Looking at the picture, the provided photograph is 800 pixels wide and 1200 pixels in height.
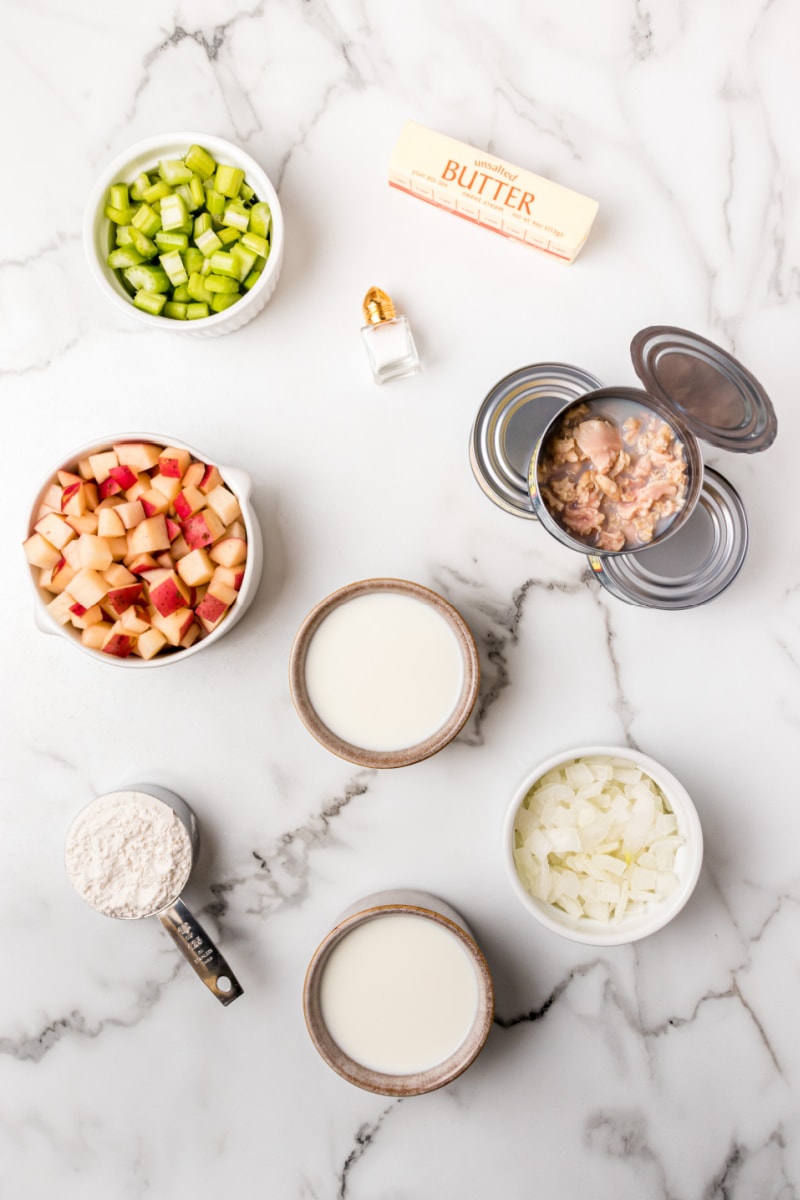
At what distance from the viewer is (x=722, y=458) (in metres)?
1.43

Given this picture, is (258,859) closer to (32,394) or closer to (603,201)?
(32,394)

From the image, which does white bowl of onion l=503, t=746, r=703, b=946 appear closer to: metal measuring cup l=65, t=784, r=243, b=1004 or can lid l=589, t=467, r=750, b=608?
can lid l=589, t=467, r=750, b=608

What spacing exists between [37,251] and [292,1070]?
1.57m

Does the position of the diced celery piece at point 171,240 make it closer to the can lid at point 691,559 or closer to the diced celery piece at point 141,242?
the diced celery piece at point 141,242

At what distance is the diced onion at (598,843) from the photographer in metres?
1.33

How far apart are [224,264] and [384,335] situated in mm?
292

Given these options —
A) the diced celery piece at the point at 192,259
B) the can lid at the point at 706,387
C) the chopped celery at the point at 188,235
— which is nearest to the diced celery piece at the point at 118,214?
the chopped celery at the point at 188,235

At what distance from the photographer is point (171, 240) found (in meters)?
1.34

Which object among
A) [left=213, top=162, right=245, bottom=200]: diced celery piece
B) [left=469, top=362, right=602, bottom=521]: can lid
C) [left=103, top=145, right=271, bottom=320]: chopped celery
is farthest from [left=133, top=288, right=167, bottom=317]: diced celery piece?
[left=469, top=362, right=602, bottom=521]: can lid

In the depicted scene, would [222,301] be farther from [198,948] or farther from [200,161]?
[198,948]

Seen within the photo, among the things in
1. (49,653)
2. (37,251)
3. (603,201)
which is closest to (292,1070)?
(49,653)

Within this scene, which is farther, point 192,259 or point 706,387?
point 192,259

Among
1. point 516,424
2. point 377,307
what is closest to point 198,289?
point 377,307

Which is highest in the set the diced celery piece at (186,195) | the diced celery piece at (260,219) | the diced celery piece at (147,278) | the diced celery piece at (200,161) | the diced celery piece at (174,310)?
the diced celery piece at (200,161)
